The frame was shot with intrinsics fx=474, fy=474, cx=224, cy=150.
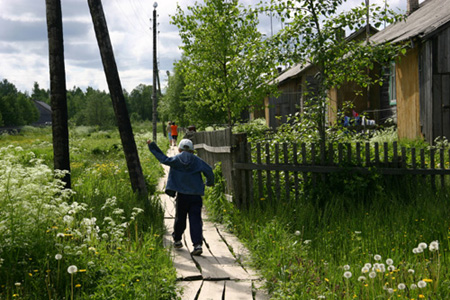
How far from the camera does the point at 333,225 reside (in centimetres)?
668

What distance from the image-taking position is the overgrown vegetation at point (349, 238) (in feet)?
14.1

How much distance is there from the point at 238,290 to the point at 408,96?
12540 millimetres

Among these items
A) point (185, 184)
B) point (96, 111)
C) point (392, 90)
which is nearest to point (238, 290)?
point (185, 184)

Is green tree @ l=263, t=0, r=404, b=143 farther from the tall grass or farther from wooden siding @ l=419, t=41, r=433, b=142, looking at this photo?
wooden siding @ l=419, t=41, r=433, b=142

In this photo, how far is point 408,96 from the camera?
15609 mm

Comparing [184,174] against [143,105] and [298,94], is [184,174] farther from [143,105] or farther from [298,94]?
[143,105]

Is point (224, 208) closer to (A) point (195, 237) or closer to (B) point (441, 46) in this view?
(A) point (195, 237)

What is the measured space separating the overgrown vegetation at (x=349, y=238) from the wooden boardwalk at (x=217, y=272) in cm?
18

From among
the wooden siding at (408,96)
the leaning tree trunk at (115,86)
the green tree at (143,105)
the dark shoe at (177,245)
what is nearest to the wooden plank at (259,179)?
the dark shoe at (177,245)

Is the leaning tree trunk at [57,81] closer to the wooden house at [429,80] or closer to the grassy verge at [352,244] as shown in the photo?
the grassy verge at [352,244]

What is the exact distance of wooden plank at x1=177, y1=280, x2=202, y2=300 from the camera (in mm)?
4830

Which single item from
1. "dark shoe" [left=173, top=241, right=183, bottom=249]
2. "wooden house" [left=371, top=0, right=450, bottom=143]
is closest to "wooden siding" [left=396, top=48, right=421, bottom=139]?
"wooden house" [left=371, top=0, right=450, bottom=143]

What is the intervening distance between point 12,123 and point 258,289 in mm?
99953

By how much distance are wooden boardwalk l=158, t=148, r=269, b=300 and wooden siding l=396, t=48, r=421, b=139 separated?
1005 centimetres
